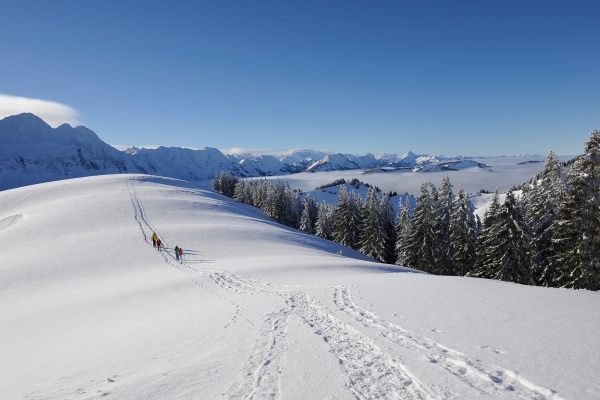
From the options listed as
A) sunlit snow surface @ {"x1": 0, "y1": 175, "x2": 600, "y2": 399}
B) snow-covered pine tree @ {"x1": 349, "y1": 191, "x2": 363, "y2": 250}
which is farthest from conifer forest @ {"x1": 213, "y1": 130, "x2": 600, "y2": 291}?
sunlit snow surface @ {"x1": 0, "y1": 175, "x2": 600, "y2": 399}

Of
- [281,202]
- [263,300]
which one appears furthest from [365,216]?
[263,300]

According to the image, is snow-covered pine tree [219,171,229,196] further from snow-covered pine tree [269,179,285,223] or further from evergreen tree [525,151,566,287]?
evergreen tree [525,151,566,287]

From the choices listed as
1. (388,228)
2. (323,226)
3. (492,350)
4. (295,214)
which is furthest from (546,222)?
(295,214)

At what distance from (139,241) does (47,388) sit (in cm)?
2508

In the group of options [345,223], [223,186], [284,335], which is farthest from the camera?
[223,186]

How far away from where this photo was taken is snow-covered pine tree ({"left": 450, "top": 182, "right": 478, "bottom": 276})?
104 ft

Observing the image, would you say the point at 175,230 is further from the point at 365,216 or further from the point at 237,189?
the point at 237,189

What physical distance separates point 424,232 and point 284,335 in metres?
31.6

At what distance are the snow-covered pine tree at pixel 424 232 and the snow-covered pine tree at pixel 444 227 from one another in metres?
0.56

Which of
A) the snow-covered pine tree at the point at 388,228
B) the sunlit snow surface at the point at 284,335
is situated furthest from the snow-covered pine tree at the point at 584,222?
the snow-covered pine tree at the point at 388,228

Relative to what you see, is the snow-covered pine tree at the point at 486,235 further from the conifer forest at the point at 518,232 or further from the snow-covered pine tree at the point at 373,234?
the snow-covered pine tree at the point at 373,234

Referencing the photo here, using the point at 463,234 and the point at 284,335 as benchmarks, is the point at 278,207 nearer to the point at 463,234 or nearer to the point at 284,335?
the point at 463,234

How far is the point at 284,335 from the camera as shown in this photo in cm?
831

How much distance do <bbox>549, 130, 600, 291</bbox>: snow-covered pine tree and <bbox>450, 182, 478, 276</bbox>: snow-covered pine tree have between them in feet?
32.2
